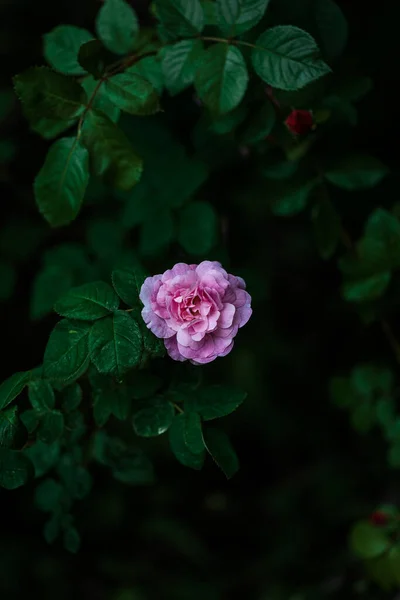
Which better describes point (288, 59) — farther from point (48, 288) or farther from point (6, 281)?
point (6, 281)

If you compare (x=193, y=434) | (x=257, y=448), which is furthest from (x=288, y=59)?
(x=257, y=448)

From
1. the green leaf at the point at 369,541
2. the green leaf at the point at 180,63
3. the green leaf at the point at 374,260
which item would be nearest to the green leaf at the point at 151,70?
the green leaf at the point at 180,63

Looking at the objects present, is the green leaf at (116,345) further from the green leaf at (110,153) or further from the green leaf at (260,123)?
the green leaf at (260,123)

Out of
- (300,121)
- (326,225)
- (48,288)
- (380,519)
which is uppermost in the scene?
(300,121)

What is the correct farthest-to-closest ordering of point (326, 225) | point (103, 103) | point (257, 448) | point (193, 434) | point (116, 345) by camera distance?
point (257, 448) → point (326, 225) → point (103, 103) → point (193, 434) → point (116, 345)

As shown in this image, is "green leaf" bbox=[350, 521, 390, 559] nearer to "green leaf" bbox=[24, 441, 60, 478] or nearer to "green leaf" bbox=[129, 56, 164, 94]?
"green leaf" bbox=[24, 441, 60, 478]

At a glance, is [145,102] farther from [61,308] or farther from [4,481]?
[4,481]

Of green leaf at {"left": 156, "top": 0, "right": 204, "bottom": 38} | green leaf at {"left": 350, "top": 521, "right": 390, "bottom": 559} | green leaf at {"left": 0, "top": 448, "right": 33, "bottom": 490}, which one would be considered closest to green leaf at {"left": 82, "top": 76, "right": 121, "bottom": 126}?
green leaf at {"left": 156, "top": 0, "right": 204, "bottom": 38}
